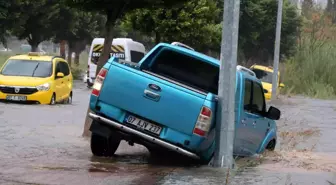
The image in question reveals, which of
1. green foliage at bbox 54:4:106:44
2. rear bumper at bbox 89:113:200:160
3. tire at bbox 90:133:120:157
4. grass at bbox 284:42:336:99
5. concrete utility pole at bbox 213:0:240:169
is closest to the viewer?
rear bumper at bbox 89:113:200:160

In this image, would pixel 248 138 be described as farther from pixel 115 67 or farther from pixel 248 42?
pixel 248 42

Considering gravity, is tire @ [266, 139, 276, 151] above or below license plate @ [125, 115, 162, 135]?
below

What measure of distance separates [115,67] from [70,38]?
44.8 metres

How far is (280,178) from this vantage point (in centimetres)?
949

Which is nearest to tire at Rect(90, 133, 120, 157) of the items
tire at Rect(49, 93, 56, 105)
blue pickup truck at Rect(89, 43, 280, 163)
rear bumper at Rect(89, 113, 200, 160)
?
blue pickup truck at Rect(89, 43, 280, 163)

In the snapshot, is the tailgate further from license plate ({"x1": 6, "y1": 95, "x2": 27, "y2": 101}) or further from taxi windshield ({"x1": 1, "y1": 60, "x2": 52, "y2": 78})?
taxi windshield ({"x1": 1, "y1": 60, "x2": 52, "y2": 78})

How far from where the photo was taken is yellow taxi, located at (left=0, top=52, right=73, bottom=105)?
21.5 metres

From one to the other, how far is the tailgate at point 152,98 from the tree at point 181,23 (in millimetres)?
13498

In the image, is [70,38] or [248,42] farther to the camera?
[70,38]

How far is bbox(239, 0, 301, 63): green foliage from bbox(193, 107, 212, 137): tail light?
123 ft

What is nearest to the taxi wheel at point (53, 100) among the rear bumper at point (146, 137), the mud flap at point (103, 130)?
the mud flap at point (103, 130)

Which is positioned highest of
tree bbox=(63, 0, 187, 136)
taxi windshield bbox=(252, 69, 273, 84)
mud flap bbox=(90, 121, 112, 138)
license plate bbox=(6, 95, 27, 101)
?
tree bbox=(63, 0, 187, 136)

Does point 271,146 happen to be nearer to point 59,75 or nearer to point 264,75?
point 59,75

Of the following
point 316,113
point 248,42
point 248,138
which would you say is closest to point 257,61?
point 248,42
